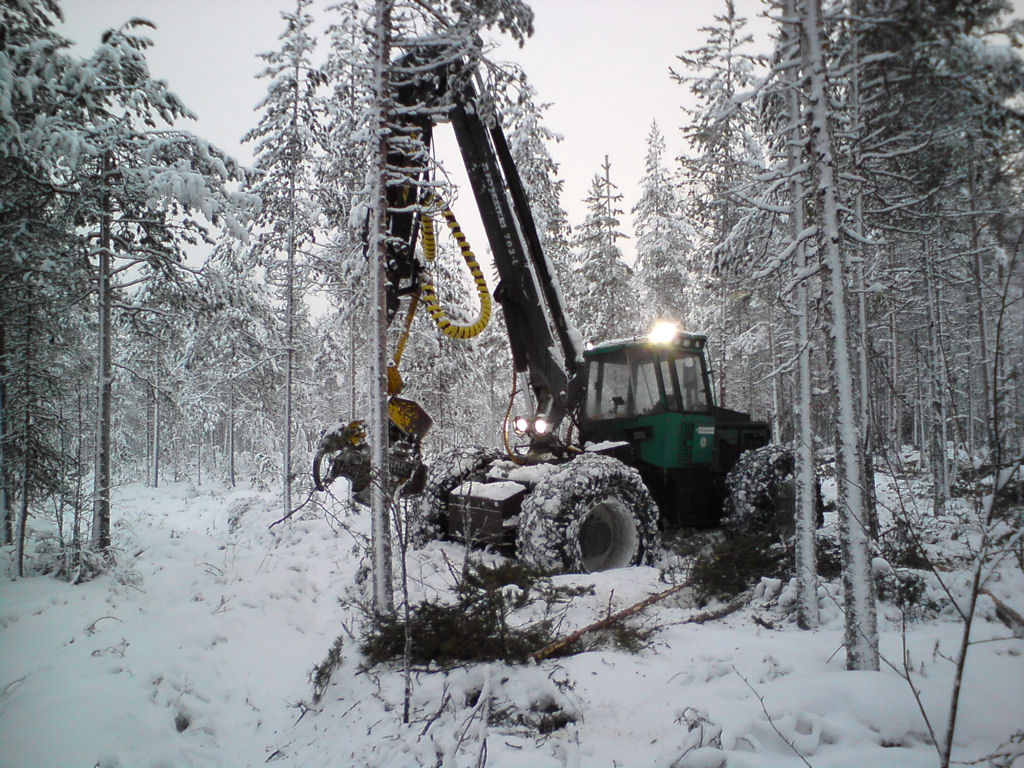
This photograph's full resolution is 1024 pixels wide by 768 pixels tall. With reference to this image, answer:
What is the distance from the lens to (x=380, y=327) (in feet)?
17.3

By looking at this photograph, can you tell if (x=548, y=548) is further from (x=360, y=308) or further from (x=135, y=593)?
(x=360, y=308)

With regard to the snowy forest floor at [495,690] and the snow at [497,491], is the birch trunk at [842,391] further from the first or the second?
the snow at [497,491]

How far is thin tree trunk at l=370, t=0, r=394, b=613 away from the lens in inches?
195

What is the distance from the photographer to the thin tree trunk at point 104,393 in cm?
689

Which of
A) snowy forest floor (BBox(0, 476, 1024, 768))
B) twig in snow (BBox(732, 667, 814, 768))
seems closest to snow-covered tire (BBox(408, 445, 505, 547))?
snowy forest floor (BBox(0, 476, 1024, 768))

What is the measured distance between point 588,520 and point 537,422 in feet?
4.59

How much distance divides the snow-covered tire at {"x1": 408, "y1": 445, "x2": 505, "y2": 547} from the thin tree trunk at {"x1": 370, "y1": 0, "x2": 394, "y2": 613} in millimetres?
2021

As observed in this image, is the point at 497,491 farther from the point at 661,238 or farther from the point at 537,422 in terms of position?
the point at 661,238

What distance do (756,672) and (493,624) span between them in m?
1.73

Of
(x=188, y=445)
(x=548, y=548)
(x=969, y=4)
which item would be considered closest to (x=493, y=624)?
(x=548, y=548)

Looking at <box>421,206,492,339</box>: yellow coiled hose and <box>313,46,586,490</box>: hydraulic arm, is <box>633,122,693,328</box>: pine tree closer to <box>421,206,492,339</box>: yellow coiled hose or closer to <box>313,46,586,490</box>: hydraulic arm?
<box>313,46,586,490</box>: hydraulic arm

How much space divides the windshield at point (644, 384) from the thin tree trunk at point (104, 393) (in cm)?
646

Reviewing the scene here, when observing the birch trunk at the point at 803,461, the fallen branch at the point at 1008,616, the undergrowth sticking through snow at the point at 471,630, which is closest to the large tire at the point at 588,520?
the undergrowth sticking through snow at the point at 471,630

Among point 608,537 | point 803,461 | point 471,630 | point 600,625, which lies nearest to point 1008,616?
point 803,461
